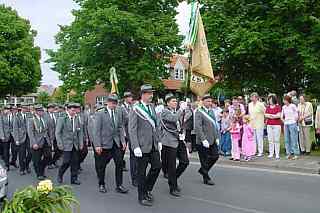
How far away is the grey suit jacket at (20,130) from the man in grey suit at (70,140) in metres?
2.80

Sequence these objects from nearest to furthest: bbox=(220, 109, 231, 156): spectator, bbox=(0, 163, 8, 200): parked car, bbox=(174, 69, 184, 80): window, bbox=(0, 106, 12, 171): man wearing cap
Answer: bbox=(0, 163, 8, 200): parked car < bbox=(0, 106, 12, 171): man wearing cap < bbox=(220, 109, 231, 156): spectator < bbox=(174, 69, 184, 80): window

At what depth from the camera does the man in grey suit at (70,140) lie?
443 inches

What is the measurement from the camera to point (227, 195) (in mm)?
9242

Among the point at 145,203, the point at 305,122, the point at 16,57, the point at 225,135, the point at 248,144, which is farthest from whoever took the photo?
the point at 16,57

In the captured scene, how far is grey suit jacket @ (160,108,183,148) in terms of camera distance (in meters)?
9.33

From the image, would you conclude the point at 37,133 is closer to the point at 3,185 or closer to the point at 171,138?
the point at 3,185

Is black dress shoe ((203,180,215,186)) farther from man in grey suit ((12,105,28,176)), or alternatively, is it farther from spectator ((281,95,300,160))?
man in grey suit ((12,105,28,176))

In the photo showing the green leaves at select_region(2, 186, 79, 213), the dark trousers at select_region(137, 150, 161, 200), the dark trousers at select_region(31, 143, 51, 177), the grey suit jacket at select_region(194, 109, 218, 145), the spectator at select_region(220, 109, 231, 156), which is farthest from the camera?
the spectator at select_region(220, 109, 231, 156)

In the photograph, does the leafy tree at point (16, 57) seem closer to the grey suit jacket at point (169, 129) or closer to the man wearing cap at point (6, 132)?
the man wearing cap at point (6, 132)

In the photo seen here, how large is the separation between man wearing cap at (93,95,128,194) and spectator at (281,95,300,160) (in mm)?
5451

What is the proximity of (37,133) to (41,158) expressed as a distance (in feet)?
1.96

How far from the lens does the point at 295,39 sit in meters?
19.4

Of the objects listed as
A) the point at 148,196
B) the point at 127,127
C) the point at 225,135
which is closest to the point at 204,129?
the point at 127,127

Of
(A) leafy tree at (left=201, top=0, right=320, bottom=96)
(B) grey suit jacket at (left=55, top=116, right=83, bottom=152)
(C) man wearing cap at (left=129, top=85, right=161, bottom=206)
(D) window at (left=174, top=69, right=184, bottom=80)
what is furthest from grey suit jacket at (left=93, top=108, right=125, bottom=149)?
(D) window at (left=174, top=69, right=184, bottom=80)
